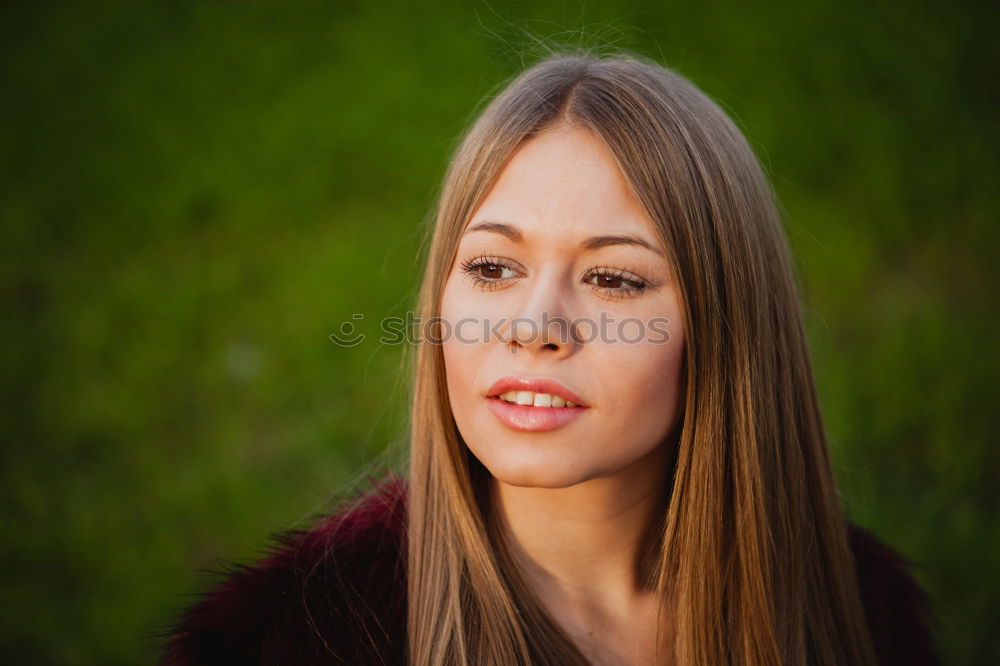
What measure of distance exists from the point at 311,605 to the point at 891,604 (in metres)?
1.90

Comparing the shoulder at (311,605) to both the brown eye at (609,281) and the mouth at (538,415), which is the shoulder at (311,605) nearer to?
the mouth at (538,415)

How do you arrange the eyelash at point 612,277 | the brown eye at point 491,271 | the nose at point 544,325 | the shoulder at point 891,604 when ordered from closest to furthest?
1. the nose at point 544,325
2. the eyelash at point 612,277
3. the brown eye at point 491,271
4. the shoulder at point 891,604

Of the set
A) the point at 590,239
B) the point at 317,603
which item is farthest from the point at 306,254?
the point at 590,239

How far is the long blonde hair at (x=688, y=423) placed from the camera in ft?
7.07

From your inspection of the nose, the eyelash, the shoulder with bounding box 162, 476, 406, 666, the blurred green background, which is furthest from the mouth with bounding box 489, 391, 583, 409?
the blurred green background

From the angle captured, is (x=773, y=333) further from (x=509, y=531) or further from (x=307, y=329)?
(x=307, y=329)

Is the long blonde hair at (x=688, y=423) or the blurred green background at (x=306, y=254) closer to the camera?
the long blonde hair at (x=688, y=423)

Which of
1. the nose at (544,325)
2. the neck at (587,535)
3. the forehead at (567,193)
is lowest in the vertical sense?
the neck at (587,535)

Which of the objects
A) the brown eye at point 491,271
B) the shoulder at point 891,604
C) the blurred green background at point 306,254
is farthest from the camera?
the blurred green background at point 306,254

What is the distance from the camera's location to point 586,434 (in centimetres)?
204

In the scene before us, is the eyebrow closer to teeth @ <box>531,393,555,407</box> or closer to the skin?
the skin

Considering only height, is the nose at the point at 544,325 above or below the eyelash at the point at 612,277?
below

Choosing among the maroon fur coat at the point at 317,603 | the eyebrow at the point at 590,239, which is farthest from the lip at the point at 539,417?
the maroon fur coat at the point at 317,603

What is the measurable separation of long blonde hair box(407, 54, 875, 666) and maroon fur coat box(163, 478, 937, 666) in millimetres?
80
